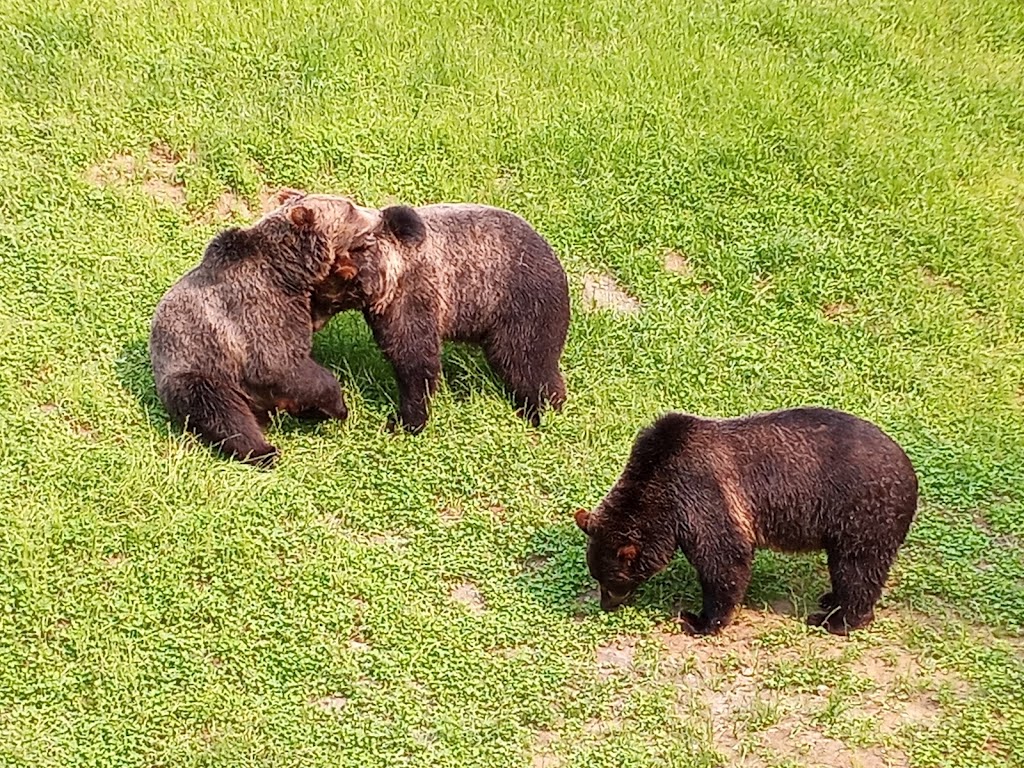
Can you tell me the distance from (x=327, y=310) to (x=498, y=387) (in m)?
1.14

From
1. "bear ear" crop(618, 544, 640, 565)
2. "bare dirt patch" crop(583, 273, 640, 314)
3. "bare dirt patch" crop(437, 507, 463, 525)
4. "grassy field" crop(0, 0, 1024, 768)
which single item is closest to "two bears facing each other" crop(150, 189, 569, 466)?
"grassy field" crop(0, 0, 1024, 768)

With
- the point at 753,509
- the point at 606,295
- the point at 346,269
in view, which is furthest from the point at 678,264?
the point at 753,509


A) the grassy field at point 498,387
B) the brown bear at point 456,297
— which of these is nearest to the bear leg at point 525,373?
the brown bear at point 456,297

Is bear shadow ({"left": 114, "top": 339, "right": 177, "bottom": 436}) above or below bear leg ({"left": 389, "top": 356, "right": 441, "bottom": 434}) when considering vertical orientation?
below

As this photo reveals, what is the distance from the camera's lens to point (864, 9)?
12.3m

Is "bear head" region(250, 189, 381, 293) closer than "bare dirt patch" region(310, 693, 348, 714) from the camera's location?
No

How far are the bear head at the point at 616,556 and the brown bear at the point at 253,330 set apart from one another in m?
1.91

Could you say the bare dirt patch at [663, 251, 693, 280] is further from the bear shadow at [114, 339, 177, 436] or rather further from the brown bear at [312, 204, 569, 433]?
the bear shadow at [114, 339, 177, 436]

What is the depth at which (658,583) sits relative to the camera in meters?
6.67

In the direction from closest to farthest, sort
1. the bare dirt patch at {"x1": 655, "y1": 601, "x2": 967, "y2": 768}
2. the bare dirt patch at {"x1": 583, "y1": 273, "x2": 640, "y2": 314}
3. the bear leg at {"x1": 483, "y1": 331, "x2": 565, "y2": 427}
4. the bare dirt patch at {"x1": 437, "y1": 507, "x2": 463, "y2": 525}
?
the bare dirt patch at {"x1": 655, "y1": 601, "x2": 967, "y2": 768} < the bare dirt patch at {"x1": 437, "y1": 507, "x2": 463, "y2": 525} < the bear leg at {"x1": 483, "y1": 331, "x2": 565, "y2": 427} < the bare dirt patch at {"x1": 583, "y1": 273, "x2": 640, "y2": 314}

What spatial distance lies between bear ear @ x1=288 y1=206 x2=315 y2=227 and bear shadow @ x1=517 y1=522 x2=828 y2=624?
2.16 meters

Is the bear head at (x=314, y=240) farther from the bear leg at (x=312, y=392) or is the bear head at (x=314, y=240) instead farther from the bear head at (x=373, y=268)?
the bear leg at (x=312, y=392)

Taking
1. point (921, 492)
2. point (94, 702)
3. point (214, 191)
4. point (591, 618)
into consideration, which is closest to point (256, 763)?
point (94, 702)

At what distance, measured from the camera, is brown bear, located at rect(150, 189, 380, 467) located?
722 centimetres
